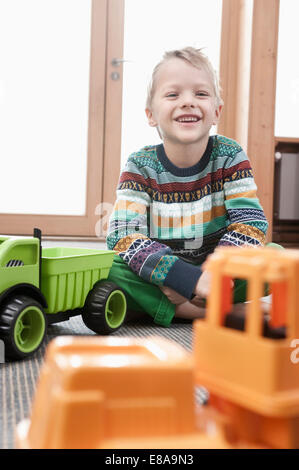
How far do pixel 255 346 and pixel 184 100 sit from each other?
2.67ft

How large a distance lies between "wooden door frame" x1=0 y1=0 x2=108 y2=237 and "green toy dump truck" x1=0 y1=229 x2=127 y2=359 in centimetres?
93

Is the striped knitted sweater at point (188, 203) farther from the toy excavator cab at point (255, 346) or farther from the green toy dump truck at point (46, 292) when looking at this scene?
the toy excavator cab at point (255, 346)

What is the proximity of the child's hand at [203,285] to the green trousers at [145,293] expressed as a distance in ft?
0.34

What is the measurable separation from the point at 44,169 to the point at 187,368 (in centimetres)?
170

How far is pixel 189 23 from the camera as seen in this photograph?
6.77 ft

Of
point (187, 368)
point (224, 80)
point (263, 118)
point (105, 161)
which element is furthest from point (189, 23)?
point (187, 368)

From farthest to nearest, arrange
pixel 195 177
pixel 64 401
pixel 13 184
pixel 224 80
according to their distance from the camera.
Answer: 1. pixel 224 80
2. pixel 13 184
3. pixel 195 177
4. pixel 64 401

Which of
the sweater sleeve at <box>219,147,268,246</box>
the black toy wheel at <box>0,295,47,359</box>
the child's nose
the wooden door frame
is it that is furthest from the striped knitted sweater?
the wooden door frame

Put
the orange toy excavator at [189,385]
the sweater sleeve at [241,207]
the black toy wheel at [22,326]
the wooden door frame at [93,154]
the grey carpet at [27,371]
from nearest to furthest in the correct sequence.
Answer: the orange toy excavator at [189,385] < the grey carpet at [27,371] < the black toy wheel at [22,326] < the sweater sleeve at [241,207] < the wooden door frame at [93,154]

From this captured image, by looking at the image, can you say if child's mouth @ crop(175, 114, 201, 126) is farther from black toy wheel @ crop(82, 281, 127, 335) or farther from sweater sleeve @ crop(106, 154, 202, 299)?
black toy wheel @ crop(82, 281, 127, 335)

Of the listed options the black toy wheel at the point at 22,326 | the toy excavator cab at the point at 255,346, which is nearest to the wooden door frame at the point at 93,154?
the black toy wheel at the point at 22,326

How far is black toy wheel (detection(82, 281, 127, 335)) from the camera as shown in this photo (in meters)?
0.95

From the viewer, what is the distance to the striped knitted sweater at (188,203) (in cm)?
112

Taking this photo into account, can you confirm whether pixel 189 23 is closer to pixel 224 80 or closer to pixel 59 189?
pixel 224 80
